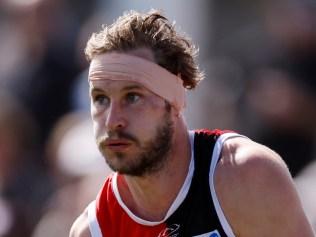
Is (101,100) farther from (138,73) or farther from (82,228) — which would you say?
(82,228)

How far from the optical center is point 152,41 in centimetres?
500

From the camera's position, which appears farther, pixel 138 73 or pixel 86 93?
pixel 86 93

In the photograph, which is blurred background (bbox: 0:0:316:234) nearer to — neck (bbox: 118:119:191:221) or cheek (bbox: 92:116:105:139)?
neck (bbox: 118:119:191:221)

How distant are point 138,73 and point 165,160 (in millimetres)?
446

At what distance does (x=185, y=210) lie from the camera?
4949mm

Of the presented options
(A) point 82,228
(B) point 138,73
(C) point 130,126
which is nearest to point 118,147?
(C) point 130,126

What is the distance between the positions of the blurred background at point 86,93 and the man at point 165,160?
1.44m

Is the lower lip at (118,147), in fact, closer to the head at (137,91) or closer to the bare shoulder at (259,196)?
the head at (137,91)

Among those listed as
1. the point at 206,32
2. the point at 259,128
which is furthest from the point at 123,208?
the point at 206,32

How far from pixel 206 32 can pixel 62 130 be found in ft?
4.12

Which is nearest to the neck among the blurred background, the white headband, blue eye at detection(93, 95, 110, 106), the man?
the man

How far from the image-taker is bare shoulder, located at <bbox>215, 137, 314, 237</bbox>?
4.66 metres

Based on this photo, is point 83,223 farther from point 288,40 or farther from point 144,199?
point 288,40

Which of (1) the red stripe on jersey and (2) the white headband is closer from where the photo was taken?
(2) the white headband
